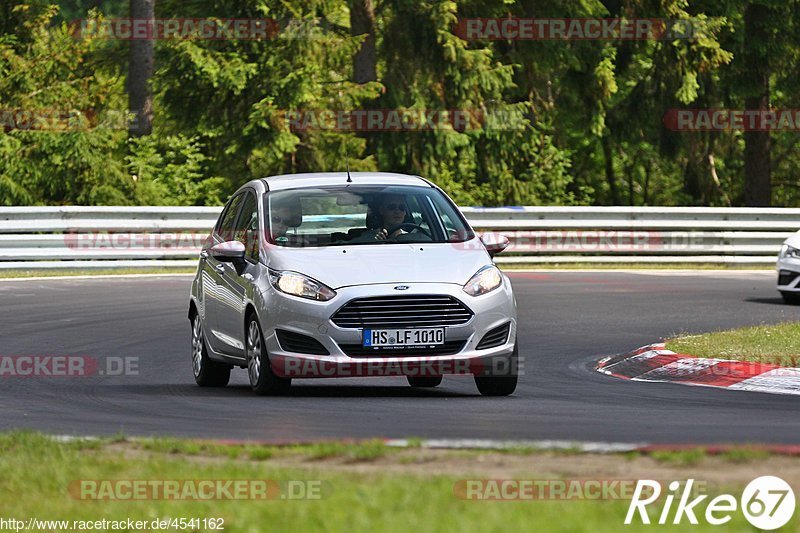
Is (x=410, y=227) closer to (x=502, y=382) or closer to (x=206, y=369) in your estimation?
(x=502, y=382)

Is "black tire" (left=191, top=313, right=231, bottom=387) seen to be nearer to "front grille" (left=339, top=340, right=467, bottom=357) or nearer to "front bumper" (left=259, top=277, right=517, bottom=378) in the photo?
"front bumper" (left=259, top=277, right=517, bottom=378)

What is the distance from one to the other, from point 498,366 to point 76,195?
807 inches

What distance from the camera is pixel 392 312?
11.5 metres

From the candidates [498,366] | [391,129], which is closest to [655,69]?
[391,129]

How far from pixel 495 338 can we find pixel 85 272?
1588 cm

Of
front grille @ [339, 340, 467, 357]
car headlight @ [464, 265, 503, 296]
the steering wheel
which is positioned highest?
the steering wheel

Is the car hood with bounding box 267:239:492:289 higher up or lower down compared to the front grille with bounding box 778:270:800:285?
higher up

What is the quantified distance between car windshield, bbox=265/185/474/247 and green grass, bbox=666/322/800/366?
2.90m

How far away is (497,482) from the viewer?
727 centimetres

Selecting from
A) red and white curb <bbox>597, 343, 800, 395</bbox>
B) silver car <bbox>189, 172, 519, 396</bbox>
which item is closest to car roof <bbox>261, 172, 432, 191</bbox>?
silver car <bbox>189, 172, 519, 396</bbox>

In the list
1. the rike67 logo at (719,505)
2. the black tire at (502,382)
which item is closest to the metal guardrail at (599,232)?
the black tire at (502,382)

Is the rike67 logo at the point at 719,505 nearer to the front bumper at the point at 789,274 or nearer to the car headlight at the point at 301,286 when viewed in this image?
the car headlight at the point at 301,286

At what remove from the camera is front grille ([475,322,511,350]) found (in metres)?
11.7

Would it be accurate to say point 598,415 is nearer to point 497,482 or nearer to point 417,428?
point 417,428
